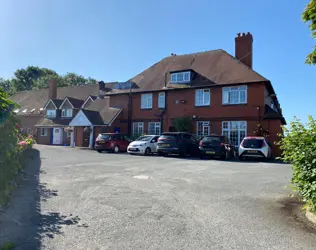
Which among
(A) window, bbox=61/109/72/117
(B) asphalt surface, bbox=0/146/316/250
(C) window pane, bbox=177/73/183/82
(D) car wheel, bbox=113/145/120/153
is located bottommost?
(B) asphalt surface, bbox=0/146/316/250

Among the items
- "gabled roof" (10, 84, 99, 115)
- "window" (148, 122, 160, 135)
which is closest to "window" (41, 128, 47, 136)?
"gabled roof" (10, 84, 99, 115)

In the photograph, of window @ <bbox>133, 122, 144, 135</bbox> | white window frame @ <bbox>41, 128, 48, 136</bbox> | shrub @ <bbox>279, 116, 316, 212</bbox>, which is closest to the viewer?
shrub @ <bbox>279, 116, 316, 212</bbox>

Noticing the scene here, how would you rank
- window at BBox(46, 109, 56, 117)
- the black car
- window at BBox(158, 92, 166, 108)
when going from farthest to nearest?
1. window at BBox(46, 109, 56, 117)
2. window at BBox(158, 92, 166, 108)
3. the black car

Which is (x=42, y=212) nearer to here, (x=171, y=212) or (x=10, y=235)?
(x=10, y=235)

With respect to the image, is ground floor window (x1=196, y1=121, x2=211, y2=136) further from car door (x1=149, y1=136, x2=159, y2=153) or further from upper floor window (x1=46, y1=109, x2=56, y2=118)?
upper floor window (x1=46, y1=109, x2=56, y2=118)

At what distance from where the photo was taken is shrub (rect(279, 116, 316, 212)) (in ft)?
16.8

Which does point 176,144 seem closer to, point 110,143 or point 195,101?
point 110,143

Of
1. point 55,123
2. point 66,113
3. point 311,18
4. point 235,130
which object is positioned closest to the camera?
point 311,18

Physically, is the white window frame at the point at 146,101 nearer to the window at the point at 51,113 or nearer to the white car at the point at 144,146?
the white car at the point at 144,146

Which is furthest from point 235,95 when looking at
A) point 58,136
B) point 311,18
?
point 58,136

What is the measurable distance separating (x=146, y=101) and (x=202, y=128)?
6.71 metres

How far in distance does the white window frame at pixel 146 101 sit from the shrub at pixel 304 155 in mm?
22917

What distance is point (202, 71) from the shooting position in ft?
89.6

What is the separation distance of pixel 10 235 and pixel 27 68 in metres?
75.1
